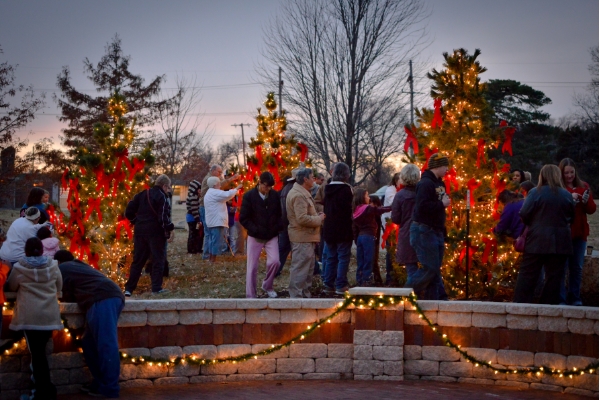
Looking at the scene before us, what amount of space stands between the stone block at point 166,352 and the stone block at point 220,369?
0.92ft

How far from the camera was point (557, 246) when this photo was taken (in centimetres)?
833

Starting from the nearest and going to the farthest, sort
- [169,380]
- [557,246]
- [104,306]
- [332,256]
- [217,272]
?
1. [104,306]
2. [169,380]
3. [557,246]
4. [332,256]
5. [217,272]

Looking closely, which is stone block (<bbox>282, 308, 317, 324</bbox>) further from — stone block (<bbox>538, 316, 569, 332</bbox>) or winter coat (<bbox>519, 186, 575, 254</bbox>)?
winter coat (<bbox>519, 186, 575, 254</bbox>)

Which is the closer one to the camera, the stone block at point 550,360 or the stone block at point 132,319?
the stone block at point 550,360

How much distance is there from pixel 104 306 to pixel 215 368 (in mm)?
1298

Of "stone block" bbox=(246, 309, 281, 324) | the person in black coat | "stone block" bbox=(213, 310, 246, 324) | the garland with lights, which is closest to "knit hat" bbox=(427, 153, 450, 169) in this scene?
the person in black coat

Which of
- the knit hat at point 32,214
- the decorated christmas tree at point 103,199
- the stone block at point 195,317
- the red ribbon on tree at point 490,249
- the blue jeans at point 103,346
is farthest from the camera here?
the decorated christmas tree at point 103,199

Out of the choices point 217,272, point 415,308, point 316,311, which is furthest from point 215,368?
point 217,272

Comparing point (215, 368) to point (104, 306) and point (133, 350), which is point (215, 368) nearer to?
point (133, 350)

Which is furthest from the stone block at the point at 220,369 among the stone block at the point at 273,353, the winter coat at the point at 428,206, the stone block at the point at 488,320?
the winter coat at the point at 428,206

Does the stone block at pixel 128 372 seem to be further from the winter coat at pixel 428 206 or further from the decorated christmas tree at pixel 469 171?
the decorated christmas tree at pixel 469 171

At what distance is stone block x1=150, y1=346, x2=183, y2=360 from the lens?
7.36 metres

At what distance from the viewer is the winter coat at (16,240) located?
9.03m

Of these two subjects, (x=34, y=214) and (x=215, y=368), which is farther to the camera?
(x=34, y=214)
